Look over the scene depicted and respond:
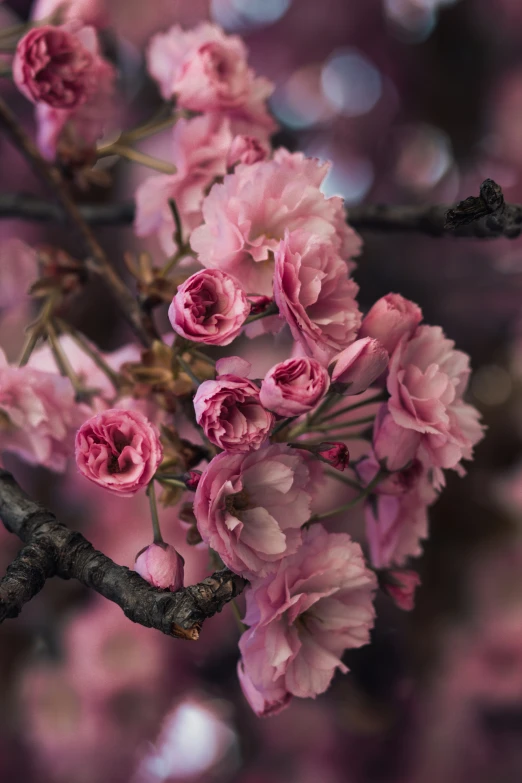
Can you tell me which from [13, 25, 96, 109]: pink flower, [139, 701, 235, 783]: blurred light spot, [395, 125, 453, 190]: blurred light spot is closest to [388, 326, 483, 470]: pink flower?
[13, 25, 96, 109]: pink flower

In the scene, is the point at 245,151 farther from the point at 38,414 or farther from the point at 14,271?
the point at 14,271

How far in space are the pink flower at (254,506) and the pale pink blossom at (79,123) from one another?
0.27 m

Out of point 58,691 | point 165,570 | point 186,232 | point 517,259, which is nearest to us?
point 165,570

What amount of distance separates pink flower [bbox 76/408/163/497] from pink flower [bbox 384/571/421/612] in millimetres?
159

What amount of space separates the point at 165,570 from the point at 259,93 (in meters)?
0.30

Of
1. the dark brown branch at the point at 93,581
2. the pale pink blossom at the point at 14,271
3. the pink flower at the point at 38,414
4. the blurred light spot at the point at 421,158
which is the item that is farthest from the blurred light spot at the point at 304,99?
the dark brown branch at the point at 93,581

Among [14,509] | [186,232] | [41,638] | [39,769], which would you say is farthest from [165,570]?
[39,769]

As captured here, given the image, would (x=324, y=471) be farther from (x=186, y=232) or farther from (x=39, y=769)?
(x=39, y=769)

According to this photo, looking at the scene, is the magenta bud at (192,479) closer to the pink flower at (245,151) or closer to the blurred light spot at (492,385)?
the pink flower at (245,151)

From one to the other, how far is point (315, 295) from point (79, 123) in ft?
0.86

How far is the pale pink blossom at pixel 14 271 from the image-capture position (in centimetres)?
63

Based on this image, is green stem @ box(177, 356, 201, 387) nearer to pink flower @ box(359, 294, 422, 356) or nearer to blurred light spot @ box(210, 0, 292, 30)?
pink flower @ box(359, 294, 422, 356)

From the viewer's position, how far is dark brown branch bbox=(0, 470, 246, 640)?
10.4 inches

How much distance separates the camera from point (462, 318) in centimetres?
97
